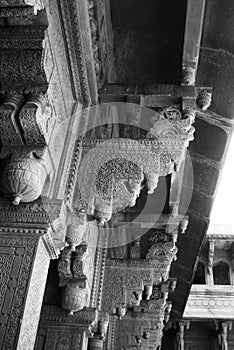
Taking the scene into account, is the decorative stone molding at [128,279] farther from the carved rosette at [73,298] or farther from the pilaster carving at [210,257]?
the pilaster carving at [210,257]

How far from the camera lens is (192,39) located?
10.3 feet

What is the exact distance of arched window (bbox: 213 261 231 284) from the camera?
1051cm

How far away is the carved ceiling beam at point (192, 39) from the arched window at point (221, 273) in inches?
312

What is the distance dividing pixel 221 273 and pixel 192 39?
27.7ft

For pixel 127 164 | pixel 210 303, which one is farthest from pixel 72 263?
pixel 210 303

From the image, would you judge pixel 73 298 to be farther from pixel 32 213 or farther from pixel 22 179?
pixel 22 179

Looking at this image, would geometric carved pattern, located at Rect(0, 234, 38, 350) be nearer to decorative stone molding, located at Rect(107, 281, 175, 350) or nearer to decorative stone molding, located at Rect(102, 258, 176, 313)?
decorative stone molding, located at Rect(102, 258, 176, 313)

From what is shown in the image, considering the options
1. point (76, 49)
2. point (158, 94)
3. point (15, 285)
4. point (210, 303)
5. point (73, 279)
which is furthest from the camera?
point (210, 303)

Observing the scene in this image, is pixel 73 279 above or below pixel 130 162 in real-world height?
below

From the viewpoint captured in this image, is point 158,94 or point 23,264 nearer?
point 23,264

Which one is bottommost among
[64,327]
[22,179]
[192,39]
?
[64,327]

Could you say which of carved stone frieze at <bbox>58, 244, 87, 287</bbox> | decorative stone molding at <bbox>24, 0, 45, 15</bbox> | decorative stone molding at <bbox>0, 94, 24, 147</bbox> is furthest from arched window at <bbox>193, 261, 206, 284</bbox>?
decorative stone molding at <bbox>24, 0, 45, 15</bbox>

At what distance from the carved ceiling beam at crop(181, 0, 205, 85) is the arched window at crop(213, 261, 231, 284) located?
7932 mm

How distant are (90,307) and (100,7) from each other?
306 centimetres
